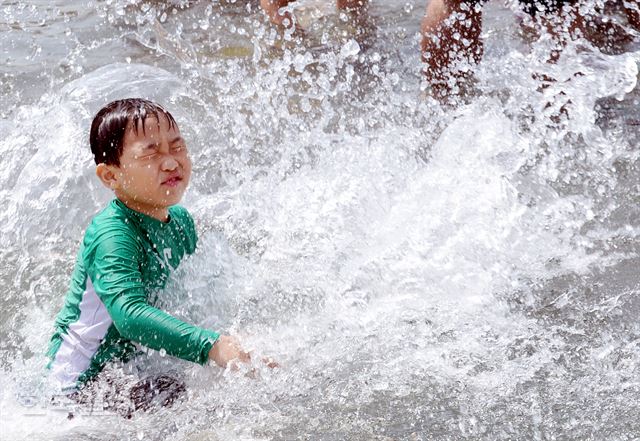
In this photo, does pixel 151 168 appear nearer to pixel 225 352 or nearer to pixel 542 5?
pixel 225 352

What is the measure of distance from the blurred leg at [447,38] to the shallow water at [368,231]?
0.53 feet

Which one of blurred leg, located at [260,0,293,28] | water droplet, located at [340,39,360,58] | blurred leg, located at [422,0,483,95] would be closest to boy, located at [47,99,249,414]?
blurred leg, located at [422,0,483,95]

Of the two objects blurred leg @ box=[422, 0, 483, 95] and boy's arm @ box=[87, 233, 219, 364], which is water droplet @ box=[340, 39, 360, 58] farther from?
boy's arm @ box=[87, 233, 219, 364]

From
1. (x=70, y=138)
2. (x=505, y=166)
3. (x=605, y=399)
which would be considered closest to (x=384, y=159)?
(x=505, y=166)

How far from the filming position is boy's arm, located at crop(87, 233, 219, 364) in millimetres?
2670

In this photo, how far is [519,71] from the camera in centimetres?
479

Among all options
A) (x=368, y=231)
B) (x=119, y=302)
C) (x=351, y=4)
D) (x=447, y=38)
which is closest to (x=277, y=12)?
(x=351, y=4)

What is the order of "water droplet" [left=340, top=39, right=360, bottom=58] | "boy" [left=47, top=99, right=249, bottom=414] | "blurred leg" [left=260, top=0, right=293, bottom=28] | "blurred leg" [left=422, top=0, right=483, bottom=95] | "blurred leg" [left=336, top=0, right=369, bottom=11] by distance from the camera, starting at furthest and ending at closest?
1. "blurred leg" [left=336, top=0, right=369, bottom=11]
2. "blurred leg" [left=260, top=0, right=293, bottom=28]
3. "water droplet" [left=340, top=39, right=360, bottom=58]
4. "blurred leg" [left=422, top=0, right=483, bottom=95]
5. "boy" [left=47, top=99, right=249, bottom=414]

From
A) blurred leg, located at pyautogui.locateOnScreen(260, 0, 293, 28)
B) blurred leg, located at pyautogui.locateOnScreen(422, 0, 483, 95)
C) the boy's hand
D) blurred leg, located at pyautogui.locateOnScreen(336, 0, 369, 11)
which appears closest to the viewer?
the boy's hand

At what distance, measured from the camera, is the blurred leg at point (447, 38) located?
4703 millimetres

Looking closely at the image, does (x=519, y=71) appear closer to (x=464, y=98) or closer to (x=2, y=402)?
(x=464, y=98)

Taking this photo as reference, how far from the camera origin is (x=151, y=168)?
2889 mm

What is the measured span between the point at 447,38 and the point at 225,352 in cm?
257

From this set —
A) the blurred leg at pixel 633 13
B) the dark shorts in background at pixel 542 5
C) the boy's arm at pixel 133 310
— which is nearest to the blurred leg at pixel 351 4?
the dark shorts in background at pixel 542 5
